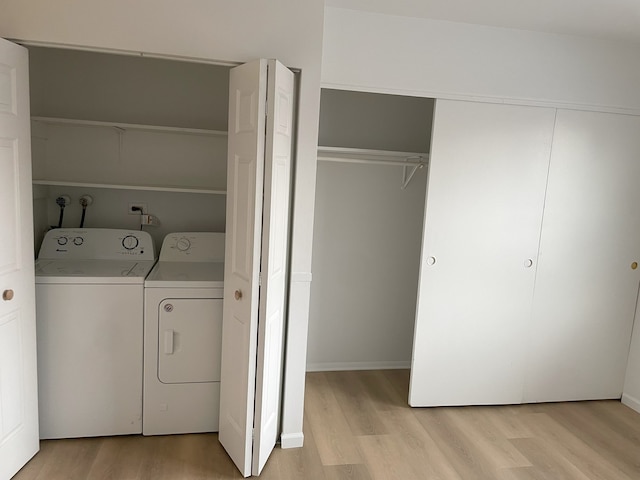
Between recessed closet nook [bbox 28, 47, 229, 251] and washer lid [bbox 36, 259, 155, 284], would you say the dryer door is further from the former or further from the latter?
recessed closet nook [bbox 28, 47, 229, 251]

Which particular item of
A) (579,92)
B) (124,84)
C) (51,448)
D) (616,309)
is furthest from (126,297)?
(616,309)

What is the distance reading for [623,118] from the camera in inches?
121

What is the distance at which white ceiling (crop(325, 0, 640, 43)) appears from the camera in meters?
2.42

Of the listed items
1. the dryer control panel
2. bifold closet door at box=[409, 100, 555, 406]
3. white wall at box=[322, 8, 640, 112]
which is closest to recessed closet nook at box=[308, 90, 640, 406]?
bifold closet door at box=[409, 100, 555, 406]

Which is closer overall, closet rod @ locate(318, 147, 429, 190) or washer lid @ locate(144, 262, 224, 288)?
washer lid @ locate(144, 262, 224, 288)

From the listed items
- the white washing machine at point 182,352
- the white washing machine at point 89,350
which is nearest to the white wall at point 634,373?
the white washing machine at point 182,352

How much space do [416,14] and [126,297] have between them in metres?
2.18

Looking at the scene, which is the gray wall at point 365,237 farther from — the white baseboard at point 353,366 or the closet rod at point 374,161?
the closet rod at point 374,161

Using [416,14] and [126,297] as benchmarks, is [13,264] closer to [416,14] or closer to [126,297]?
[126,297]

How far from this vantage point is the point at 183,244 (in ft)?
10.1

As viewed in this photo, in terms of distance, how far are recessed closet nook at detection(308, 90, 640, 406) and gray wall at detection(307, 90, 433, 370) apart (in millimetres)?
10

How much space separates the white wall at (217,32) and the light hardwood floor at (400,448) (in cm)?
97

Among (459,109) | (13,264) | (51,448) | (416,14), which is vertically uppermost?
(416,14)

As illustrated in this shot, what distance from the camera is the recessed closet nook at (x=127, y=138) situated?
3010 mm
